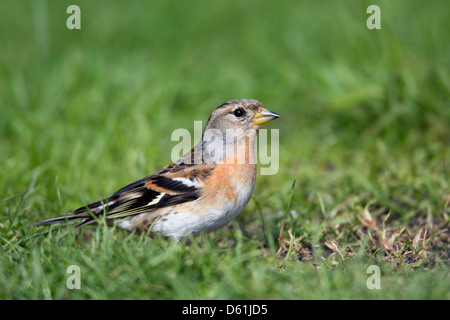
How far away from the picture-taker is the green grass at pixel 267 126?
2912 mm

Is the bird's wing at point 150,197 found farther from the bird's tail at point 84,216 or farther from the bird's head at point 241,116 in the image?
the bird's head at point 241,116

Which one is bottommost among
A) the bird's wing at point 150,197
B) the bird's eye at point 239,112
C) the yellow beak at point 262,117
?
the bird's wing at point 150,197

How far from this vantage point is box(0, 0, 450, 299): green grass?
291 cm

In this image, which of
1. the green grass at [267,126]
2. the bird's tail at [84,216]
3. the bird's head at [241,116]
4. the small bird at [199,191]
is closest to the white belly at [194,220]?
the small bird at [199,191]

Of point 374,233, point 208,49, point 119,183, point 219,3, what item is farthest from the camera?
point 219,3

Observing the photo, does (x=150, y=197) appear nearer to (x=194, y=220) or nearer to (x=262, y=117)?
(x=194, y=220)

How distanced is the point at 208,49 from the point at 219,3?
1.64 metres

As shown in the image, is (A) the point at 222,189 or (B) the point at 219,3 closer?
(A) the point at 222,189

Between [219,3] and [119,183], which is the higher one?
[219,3]

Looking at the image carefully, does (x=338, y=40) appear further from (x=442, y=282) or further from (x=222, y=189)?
(x=442, y=282)

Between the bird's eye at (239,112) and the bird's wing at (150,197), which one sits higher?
the bird's eye at (239,112)
